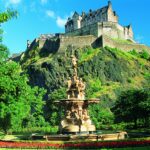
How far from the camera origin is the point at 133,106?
201ft

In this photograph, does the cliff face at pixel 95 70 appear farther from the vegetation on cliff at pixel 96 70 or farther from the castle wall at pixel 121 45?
the castle wall at pixel 121 45

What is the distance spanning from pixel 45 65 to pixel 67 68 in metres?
6.25

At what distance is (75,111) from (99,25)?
8597cm

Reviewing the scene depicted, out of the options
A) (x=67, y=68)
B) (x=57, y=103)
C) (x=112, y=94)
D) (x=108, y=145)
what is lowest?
(x=108, y=145)

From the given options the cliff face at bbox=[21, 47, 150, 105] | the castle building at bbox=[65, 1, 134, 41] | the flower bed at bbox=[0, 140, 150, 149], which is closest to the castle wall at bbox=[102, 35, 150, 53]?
the cliff face at bbox=[21, 47, 150, 105]

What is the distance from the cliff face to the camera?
336 ft

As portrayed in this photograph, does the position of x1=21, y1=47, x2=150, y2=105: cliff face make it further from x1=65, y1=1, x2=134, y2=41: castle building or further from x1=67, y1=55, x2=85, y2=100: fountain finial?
x1=67, y1=55, x2=85, y2=100: fountain finial

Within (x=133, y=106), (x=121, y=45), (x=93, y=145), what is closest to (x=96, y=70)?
(x=121, y=45)

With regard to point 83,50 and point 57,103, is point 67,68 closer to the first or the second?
point 83,50

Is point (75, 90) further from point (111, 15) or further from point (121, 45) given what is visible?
point (111, 15)

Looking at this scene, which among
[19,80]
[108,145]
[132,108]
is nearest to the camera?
[108,145]

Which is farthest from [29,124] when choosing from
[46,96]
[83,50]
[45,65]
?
[83,50]

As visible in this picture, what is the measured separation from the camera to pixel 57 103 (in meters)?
39.4

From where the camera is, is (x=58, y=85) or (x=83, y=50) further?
(x=83, y=50)
